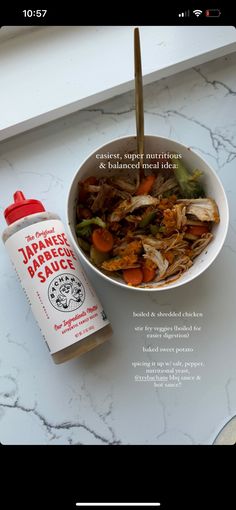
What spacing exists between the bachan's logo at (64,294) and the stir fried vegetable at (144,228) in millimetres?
46

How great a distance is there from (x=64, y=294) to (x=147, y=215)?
14 centimetres

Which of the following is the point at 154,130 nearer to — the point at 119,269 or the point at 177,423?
the point at 119,269

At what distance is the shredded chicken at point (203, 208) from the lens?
585mm

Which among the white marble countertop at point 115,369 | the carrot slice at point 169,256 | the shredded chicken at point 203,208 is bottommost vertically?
the white marble countertop at point 115,369

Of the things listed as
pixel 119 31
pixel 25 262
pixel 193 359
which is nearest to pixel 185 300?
pixel 193 359

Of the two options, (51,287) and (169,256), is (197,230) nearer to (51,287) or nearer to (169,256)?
(169,256)

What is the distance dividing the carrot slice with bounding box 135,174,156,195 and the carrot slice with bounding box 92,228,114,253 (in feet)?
0.21

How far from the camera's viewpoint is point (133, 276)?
0.60 metres

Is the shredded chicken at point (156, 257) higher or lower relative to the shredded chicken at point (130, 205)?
lower
